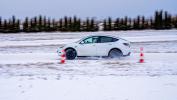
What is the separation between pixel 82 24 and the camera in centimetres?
6378

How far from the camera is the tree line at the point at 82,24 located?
60094 millimetres

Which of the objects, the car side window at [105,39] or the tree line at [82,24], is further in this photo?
the tree line at [82,24]

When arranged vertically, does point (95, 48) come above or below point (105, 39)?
below

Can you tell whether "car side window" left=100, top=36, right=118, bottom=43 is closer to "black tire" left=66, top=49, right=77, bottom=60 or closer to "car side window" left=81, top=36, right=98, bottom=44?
"car side window" left=81, top=36, right=98, bottom=44

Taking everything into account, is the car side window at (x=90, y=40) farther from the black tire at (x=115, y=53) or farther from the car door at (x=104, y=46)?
the black tire at (x=115, y=53)

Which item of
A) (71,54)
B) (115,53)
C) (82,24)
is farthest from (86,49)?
(82,24)

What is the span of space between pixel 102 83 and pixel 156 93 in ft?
7.01

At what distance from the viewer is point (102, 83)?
10125mm

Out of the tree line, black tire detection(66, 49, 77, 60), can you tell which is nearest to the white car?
black tire detection(66, 49, 77, 60)

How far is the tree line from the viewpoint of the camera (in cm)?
6009

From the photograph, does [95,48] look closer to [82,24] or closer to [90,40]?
[90,40]

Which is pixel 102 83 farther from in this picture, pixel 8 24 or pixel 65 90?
pixel 8 24

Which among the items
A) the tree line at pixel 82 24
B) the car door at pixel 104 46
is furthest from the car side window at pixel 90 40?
the tree line at pixel 82 24

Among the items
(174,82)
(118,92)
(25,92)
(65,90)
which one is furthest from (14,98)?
(174,82)
